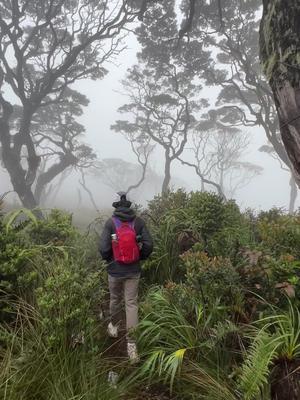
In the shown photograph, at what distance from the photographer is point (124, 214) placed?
4738 millimetres

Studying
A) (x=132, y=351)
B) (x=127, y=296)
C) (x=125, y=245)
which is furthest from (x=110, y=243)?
(x=132, y=351)

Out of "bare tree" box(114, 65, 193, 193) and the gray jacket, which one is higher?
"bare tree" box(114, 65, 193, 193)

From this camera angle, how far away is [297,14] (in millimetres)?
4000

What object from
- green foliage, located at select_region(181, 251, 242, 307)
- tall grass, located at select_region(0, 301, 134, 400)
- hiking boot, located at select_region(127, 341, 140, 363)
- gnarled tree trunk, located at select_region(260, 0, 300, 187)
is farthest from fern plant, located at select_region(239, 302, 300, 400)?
gnarled tree trunk, located at select_region(260, 0, 300, 187)

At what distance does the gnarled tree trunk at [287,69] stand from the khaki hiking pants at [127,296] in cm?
224

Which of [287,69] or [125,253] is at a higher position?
[287,69]

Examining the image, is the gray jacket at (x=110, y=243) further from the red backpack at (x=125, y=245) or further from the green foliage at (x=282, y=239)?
the green foliage at (x=282, y=239)

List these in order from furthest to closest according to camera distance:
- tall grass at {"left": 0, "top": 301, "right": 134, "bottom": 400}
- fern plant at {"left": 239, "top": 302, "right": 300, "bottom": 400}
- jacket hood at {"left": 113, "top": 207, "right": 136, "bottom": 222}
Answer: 1. jacket hood at {"left": 113, "top": 207, "right": 136, "bottom": 222}
2. fern plant at {"left": 239, "top": 302, "right": 300, "bottom": 400}
3. tall grass at {"left": 0, "top": 301, "right": 134, "bottom": 400}

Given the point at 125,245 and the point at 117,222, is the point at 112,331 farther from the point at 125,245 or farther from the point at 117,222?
the point at 117,222

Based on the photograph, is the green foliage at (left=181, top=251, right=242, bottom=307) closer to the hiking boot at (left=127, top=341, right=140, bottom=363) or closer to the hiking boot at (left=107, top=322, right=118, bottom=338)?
the hiking boot at (left=127, top=341, right=140, bottom=363)

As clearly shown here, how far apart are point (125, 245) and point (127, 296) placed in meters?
0.62

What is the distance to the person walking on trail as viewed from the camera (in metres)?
Answer: 4.62

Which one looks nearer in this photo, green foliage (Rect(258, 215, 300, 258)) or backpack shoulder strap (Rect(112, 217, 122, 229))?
backpack shoulder strap (Rect(112, 217, 122, 229))

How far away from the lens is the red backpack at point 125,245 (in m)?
4.63
